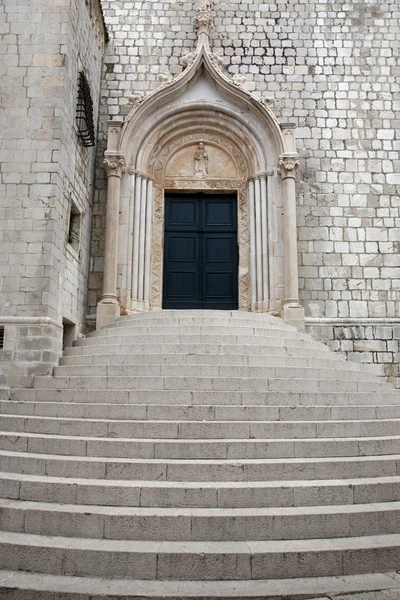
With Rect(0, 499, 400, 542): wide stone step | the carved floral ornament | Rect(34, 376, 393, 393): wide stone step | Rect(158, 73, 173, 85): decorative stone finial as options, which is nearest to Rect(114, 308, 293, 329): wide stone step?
Rect(34, 376, 393, 393): wide stone step

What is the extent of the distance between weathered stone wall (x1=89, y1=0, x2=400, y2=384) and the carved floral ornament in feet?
1.94

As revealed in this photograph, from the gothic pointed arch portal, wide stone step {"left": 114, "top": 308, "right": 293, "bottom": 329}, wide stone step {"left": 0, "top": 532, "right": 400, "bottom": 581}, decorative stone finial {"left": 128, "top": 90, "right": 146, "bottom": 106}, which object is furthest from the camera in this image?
decorative stone finial {"left": 128, "top": 90, "right": 146, "bottom": 106}

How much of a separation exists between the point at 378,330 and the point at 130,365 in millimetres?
5702

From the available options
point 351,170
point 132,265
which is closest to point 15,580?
point 132,265

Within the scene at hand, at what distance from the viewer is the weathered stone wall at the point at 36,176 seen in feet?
24.3

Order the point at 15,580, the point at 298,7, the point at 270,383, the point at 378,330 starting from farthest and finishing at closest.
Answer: the point at 298,7 < the point at 378,330 < the point at 270,383 < the point at 15,580

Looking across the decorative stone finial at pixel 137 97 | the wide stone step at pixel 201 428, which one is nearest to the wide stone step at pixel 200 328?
the wide stone step at pixel 201 428

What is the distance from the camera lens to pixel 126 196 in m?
10.6

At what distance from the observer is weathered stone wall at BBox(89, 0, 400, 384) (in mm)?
10430

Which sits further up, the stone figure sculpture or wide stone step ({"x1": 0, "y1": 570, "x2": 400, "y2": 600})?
the stone figure sculpture

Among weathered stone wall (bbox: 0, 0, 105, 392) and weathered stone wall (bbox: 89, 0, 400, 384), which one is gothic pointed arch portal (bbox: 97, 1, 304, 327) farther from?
weathered stone wall (bbox: 0, 0, 105, 392)

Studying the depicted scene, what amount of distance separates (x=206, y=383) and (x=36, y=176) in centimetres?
441

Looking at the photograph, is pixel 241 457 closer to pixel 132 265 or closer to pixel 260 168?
pixel 132 265

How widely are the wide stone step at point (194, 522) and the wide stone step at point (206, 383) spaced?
2.08 metres
